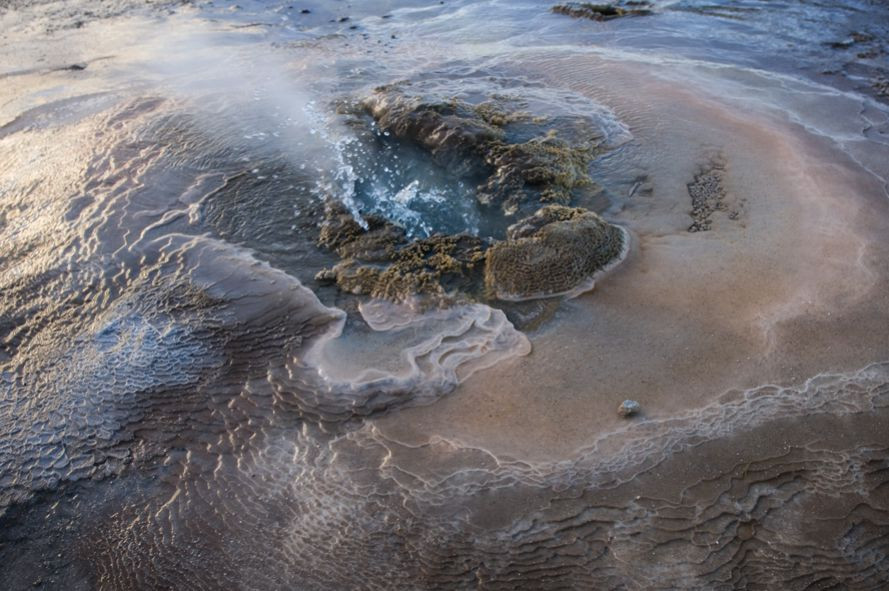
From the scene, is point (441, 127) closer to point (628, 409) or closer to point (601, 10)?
point (628, 409)

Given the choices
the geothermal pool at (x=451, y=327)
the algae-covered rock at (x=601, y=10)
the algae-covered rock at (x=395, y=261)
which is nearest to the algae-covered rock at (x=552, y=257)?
the geothermal pool at (x=451, y=327)

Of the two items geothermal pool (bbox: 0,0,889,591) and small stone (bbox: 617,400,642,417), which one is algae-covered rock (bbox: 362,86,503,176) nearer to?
geothermal pool (bbox: 0,0,889,591)

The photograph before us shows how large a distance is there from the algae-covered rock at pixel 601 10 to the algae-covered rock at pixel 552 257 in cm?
543

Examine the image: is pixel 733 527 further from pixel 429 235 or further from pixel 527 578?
pixel 429 235

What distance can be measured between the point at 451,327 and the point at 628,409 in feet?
4.19

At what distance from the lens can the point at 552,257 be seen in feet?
15.2

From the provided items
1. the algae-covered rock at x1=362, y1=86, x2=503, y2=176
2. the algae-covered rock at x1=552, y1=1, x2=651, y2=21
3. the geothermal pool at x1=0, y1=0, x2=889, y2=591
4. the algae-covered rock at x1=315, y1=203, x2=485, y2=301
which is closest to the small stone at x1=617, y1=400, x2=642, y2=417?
the geothermal pool at x1=0, y1=0, x2=889, y2=591

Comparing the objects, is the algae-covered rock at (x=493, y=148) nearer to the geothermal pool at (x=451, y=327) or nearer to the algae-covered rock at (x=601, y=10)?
the geothermal pool at (x=451, y=327)

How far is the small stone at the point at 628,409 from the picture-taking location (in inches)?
140

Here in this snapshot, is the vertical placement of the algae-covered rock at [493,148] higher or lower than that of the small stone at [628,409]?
higher

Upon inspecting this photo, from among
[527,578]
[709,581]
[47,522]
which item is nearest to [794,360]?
[709,581]

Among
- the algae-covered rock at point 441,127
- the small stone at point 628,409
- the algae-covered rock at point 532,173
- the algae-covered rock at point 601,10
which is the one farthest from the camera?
the algae-covered rock at point 601,10

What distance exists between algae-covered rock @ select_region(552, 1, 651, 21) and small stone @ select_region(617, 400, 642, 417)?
718cm

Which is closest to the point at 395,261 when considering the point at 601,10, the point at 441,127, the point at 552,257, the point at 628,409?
the point at 552,257
